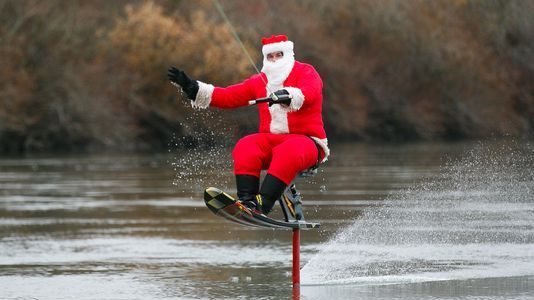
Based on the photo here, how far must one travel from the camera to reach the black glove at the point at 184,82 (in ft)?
30.0

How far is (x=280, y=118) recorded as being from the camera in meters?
9.34

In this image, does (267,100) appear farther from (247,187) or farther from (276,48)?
(276,48)

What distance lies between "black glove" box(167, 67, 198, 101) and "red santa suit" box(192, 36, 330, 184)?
0.19ft

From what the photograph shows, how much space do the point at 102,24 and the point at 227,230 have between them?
3747 cm

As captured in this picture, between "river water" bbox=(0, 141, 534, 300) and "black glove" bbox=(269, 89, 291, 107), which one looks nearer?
"black glove" bbox=(269, 89, 291, 107)

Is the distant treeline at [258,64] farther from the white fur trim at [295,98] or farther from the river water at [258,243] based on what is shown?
the white fur trim at [295,98]

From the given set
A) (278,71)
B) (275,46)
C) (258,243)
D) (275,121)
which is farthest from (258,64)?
(275,121)

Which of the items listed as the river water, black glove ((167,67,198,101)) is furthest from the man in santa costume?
the river water

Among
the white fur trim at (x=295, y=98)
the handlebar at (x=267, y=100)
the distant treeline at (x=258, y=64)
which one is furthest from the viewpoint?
the distant treeline at (x=258, y=64)

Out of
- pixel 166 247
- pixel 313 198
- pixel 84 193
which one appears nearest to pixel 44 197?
pixel 84 193

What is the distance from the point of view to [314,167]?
9.45 metres

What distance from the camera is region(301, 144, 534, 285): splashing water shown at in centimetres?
1031

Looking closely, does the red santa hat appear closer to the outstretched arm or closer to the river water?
the outstretched arm

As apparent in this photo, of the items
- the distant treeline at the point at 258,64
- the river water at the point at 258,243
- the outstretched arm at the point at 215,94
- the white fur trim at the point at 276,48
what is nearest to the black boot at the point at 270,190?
the river water at the point at 258,243
